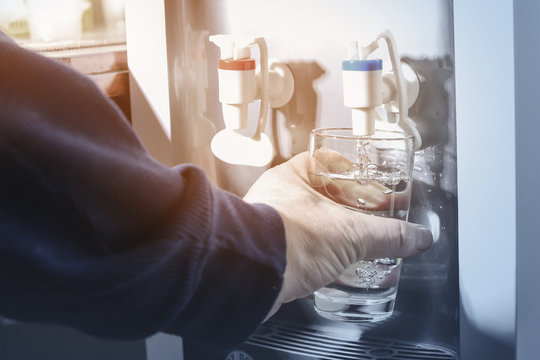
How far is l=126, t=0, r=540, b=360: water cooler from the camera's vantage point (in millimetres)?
571

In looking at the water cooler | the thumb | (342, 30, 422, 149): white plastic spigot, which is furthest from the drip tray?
(342, 30, 422, 149): white plastic spigot

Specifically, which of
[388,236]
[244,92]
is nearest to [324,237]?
[388,236]

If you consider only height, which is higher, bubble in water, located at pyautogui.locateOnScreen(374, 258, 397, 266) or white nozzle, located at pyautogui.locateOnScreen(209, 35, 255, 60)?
white nozzle, located at pyautogui.locateOnScreen(209, 35, 255, 60)

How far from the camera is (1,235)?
0.43 metres

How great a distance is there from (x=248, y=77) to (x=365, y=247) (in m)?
0.20

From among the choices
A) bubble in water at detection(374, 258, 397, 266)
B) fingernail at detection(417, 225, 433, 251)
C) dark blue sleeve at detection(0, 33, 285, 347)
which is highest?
dark blue sleeve at detection(0, 33, 285, 347)

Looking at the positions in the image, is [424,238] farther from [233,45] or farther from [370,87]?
[233,45]

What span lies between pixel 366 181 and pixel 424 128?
7 cm

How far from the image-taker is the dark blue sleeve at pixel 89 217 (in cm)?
43

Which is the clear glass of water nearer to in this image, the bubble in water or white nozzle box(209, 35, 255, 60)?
the bubble in water

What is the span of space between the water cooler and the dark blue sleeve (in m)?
0.23

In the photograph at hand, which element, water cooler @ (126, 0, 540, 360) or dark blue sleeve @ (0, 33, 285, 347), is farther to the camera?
water cooler @ (126, 0, 540, 360)

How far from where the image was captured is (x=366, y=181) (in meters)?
0.62

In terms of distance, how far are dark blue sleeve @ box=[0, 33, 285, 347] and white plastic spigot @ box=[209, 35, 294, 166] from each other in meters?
0.19
